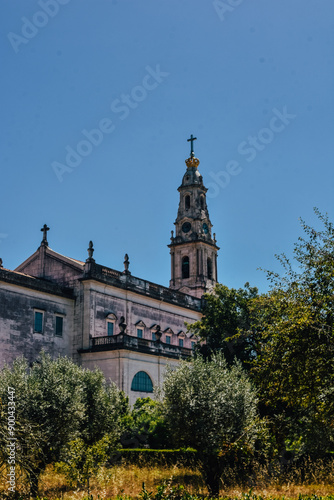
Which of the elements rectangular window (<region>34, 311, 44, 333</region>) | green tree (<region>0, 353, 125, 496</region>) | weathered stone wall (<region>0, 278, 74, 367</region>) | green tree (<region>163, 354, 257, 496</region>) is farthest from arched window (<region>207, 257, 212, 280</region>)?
green tree (<region>163, 354, 257, 496</region>)

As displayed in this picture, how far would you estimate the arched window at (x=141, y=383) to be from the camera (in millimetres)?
41312

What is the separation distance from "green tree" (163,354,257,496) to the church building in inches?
664

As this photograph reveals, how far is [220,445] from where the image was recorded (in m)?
22.3

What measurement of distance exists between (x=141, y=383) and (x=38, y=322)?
853 cm

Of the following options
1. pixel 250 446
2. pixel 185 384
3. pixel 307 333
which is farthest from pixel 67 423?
pixel 307 333

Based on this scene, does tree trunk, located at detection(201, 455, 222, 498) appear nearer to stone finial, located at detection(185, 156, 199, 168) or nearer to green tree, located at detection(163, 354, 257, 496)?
green tree, located at detection(163, 354, 257, 496)

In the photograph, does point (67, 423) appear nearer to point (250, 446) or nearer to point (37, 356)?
point (250, 446)

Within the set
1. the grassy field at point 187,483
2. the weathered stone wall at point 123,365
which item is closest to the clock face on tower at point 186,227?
the weathered stone wall at point 123,365

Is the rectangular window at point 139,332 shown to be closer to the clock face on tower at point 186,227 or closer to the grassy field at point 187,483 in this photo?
the clock face on tower at point 186,227

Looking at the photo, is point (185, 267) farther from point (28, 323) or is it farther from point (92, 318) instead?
point (28, 323)

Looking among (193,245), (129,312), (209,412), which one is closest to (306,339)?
(209,412)

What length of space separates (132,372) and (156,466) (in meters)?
13.4

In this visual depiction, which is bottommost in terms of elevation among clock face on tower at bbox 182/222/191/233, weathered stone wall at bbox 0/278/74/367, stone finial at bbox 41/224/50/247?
weathered stone wall at bbox 0/278/74/367

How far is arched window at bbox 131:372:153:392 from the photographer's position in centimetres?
4131
